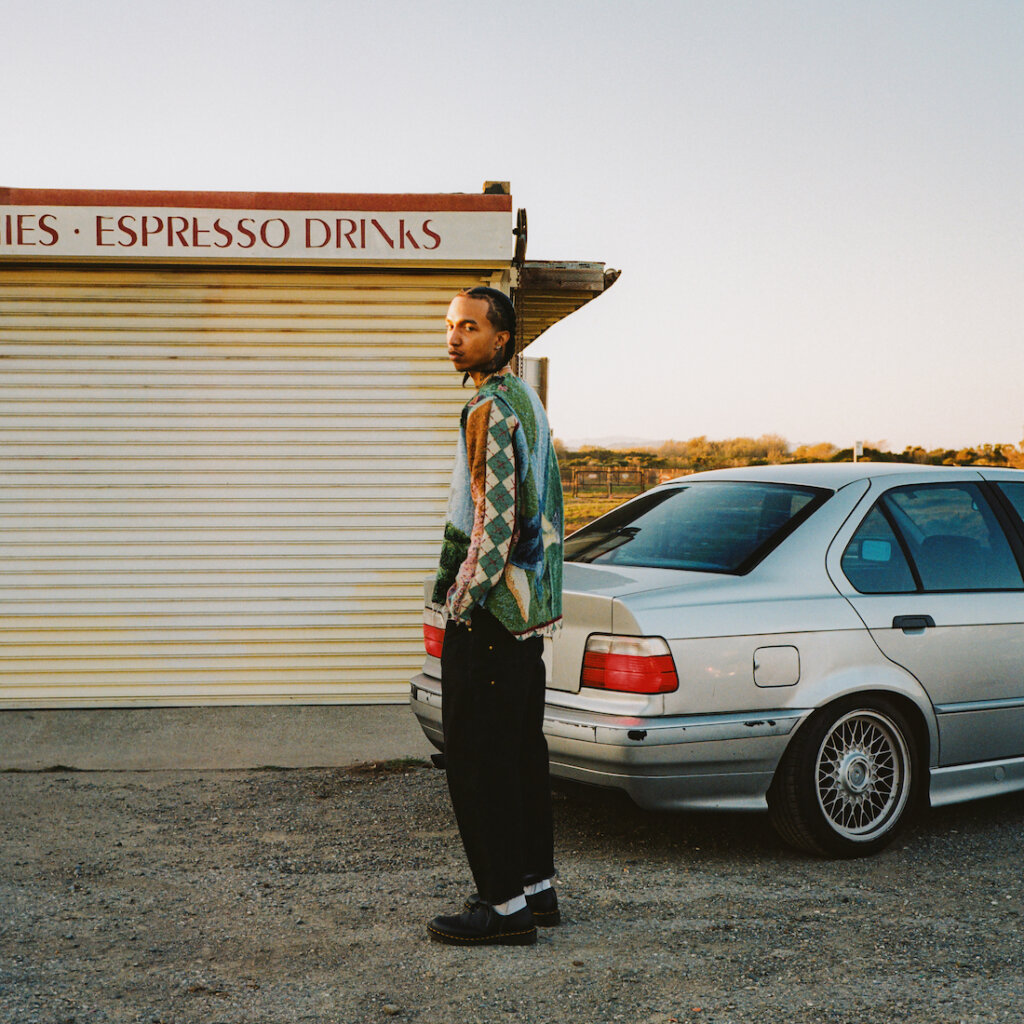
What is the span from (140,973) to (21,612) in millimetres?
4364

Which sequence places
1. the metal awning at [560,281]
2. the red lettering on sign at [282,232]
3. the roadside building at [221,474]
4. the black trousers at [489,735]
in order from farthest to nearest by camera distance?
the metal awning at [560,281] < the roadside building at [221,474] < the red lettering on sign at [282,232] < the black trousers at [489,735]

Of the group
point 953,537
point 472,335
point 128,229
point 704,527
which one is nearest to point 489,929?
point 472,335

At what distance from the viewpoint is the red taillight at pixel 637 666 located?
422cm

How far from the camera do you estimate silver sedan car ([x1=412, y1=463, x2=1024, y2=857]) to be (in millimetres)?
4266

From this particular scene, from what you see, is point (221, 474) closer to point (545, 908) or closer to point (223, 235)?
point (223, 235)

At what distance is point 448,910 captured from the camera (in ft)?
13.4

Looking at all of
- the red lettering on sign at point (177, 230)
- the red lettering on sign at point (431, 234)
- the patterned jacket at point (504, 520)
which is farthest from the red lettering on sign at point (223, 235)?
the patterned jacket at point (504, 520)

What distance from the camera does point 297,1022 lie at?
3.20m

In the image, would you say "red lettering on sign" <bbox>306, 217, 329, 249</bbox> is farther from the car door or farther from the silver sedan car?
the car door

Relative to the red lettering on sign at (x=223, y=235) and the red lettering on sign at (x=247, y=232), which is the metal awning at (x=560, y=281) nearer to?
the red lettering on sign at (x=247, y=232)

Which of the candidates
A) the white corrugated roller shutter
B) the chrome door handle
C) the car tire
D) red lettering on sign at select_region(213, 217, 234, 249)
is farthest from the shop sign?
the car tire

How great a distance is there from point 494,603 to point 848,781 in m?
1.79

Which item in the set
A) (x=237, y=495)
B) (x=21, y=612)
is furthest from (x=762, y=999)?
(x=21, y=612)

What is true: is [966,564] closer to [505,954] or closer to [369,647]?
[505,954]
